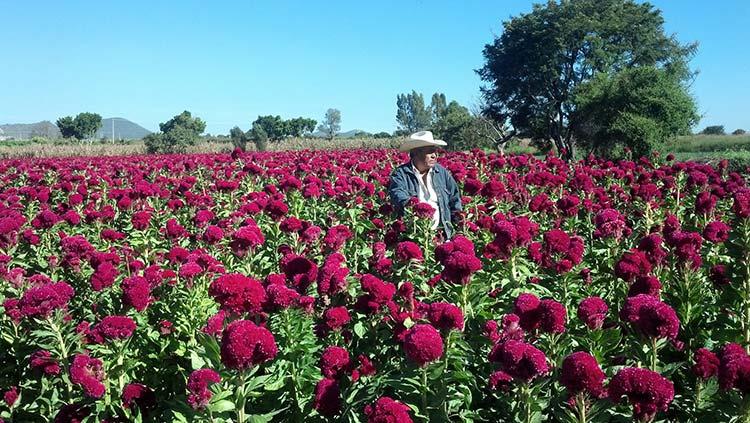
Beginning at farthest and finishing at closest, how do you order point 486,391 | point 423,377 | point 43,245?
point 43,245 → point 486,391 → point 423,377

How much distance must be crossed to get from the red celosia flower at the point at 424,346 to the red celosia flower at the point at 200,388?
94cm

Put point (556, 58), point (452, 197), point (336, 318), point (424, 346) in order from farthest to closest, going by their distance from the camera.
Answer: point (556, 58)
point (452, 197)
point (336, 318)
point (424, 346)

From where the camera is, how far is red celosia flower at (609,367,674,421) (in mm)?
2350

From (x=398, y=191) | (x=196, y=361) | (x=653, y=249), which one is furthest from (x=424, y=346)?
(x=398, y=191)

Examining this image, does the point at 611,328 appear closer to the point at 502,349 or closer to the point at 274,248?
the point at 502,349

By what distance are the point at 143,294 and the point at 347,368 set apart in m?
1.66

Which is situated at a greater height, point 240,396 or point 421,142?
point 421,142

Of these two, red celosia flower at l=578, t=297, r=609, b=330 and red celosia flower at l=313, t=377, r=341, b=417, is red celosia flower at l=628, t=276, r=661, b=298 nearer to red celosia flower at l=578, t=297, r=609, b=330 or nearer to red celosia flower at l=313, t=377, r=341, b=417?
red celosia flower at l=578, t=297, r=609, b=330

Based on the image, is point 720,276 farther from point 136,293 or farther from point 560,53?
point 560,53

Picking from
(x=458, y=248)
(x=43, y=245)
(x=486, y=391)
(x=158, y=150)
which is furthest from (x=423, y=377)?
(x=158, y=150)

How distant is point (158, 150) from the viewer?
45750mm

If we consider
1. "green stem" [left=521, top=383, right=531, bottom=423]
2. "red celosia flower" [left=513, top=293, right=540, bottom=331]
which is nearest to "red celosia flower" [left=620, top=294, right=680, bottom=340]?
"red celosia flower" [left=513, top=293, right=540, bottom=331]

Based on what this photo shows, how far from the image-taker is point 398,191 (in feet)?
23.3

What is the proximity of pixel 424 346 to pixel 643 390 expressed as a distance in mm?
915
